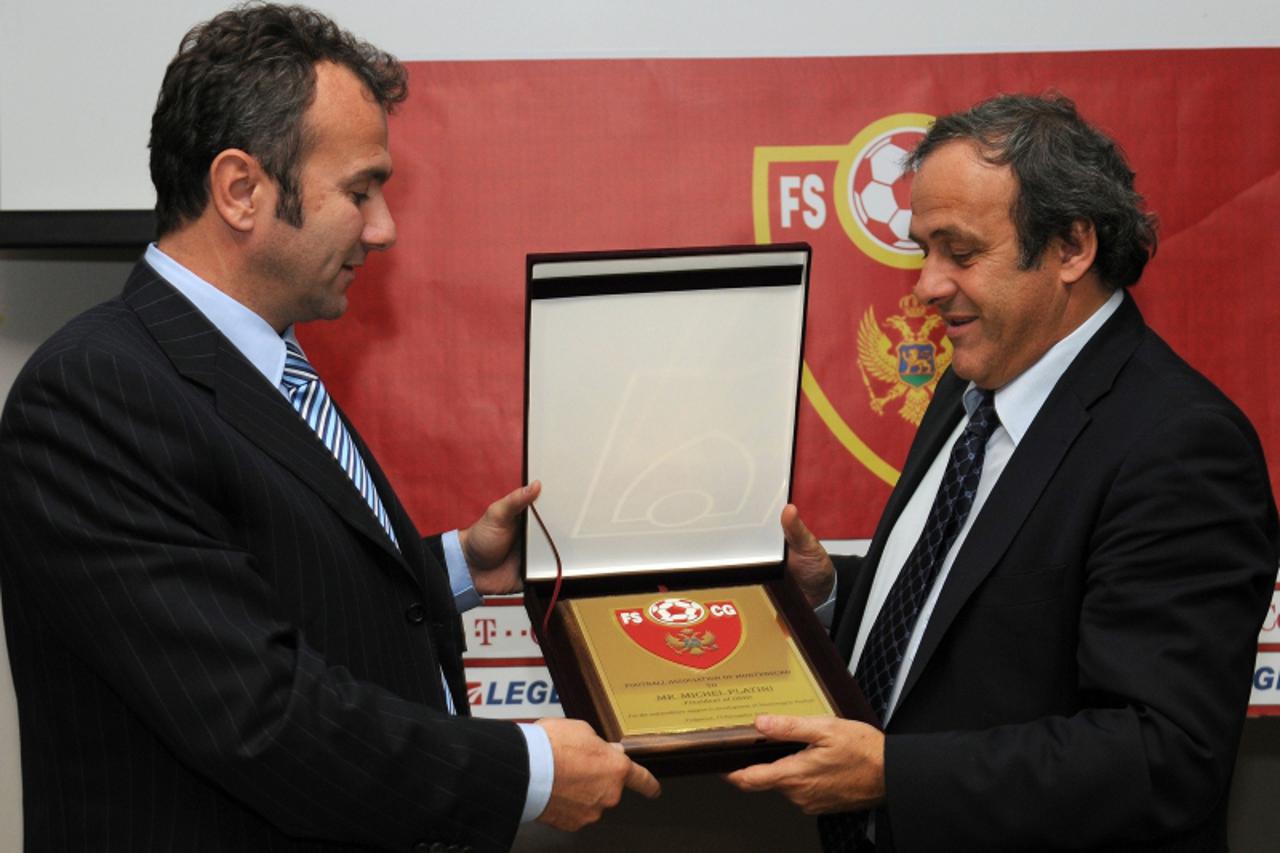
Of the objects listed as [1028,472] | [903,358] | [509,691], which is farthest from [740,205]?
[509,691]

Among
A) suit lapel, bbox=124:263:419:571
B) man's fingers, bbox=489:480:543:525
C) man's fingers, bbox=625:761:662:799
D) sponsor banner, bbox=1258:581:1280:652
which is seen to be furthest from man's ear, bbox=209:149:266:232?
sponsor banner, bbox=1258:581:1280:652

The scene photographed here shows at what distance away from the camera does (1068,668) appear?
1853 millimetres

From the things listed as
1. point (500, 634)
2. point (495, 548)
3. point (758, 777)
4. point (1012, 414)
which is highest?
point (1012, 414)

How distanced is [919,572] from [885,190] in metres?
0.92

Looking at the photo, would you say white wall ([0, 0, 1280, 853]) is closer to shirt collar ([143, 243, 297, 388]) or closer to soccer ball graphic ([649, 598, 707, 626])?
shirt collar ([143, 243, 297, 388])

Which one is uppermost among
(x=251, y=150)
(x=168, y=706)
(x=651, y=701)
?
(x=251, y=150)

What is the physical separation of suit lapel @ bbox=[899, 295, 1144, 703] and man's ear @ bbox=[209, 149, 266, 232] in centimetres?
105

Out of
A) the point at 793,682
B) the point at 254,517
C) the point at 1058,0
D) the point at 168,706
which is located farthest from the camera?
the point at 1058,0

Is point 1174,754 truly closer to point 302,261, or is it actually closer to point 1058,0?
point 302,261

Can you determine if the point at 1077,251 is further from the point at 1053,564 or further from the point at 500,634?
the point at 500,634

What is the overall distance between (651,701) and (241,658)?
A: 1.92ft

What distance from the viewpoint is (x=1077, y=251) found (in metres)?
1.94

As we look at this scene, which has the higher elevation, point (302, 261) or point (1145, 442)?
point (302, 261)

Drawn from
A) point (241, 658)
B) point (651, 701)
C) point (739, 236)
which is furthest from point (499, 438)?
point (241, 658)
